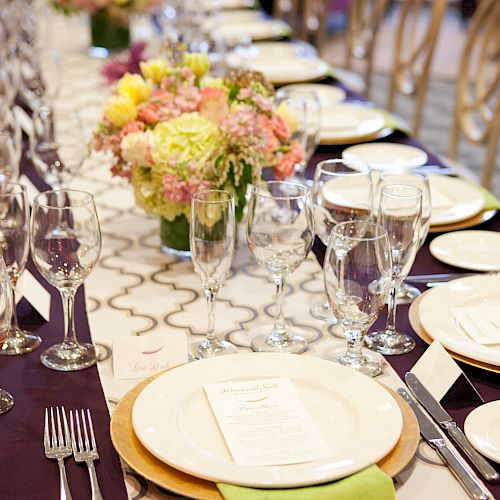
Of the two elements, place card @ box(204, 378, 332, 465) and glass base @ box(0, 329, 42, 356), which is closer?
place card @ box(204, 378, 332, 465)

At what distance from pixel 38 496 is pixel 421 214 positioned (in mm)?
711

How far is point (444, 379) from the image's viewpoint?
1.20 m

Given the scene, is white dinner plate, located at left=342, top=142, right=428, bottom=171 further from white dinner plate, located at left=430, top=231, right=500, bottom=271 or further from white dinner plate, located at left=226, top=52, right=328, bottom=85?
white dinner plate, located at left=226, top=52, right=328, bottom=85

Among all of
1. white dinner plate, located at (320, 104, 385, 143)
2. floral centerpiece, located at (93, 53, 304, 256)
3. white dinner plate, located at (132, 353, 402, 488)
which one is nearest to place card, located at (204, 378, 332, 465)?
white dinner plate, located at (132, 353, 402, 488)

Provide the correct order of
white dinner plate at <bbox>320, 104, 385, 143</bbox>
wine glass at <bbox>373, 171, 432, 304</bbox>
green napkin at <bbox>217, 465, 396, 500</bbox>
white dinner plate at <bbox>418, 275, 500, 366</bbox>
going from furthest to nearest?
white dinner plate at <bbox>320, 104, 385, 143</bbox> < wine glass at <bbox>373, 171, 432, 304</bbox> < white dinner plate at <bbox>418, 275, 500, 366</bbox> < green napkin at <bbox>217, 465, 396, 500</bbox>

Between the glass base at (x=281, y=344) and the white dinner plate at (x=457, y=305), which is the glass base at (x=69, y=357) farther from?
the white dinner plate at (x=457, y=305)

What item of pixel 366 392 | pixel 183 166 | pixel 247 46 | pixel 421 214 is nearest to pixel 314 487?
pixel 366 392

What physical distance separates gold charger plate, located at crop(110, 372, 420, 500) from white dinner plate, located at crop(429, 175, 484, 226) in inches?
29.6

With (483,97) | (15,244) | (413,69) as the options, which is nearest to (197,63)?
(15,244)

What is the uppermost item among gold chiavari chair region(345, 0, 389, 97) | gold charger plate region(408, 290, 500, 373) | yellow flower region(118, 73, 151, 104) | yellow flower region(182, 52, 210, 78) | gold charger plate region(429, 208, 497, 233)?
yellow flower region(182, 52, 210, 78)

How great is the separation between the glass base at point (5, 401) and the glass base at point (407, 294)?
659 millimetres

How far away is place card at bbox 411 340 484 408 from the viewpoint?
46.4 inches

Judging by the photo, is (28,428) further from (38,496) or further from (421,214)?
(421,214)

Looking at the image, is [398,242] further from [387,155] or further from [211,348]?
[387,155]
